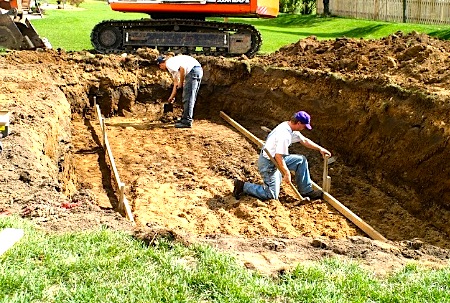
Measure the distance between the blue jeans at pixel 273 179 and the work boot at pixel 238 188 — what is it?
7cm

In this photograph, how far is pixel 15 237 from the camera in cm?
484

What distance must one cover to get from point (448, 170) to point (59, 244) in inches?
225

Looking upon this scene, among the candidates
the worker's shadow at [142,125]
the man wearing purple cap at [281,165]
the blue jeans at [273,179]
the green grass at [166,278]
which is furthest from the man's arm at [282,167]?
the worker's shadow at [142,125]

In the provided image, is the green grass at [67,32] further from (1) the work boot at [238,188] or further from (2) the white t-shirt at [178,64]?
(1) the work boot at [238,188]

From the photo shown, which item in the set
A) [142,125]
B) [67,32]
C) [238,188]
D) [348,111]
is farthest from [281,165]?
[67,32]

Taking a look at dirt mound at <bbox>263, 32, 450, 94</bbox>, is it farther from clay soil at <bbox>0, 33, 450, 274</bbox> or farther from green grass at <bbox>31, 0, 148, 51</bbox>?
green grass at <bbox>31, 0, 148, 51</bbox>

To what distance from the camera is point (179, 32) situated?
17.6 m

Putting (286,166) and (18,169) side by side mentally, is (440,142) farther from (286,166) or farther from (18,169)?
(18,169)

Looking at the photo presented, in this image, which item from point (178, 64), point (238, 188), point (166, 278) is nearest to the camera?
point (166, 278)

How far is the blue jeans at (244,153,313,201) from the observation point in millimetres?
8797

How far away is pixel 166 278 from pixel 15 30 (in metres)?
13.6

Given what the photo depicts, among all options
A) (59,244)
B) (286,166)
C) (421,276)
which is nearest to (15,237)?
(59,244)

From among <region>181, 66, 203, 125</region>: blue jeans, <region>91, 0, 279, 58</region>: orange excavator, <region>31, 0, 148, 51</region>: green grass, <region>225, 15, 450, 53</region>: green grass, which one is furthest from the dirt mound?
<region>31, 0, 148, 51</region>: green grass

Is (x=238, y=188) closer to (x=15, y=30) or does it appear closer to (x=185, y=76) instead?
(x=185, y=76)
